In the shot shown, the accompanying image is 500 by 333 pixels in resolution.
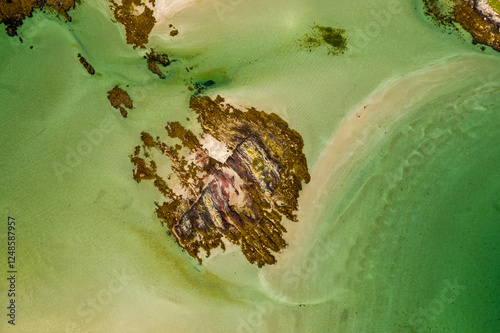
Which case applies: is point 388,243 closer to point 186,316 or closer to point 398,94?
point 398,94

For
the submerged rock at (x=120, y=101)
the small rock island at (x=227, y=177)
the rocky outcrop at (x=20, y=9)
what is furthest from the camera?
the rocky outcrop at (x=20, y=9)

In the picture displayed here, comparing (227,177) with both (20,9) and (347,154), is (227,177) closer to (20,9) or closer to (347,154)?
(347,154)

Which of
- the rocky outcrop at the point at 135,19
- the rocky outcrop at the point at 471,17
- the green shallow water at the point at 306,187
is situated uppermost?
the rocky outcrop at the point at 471,17

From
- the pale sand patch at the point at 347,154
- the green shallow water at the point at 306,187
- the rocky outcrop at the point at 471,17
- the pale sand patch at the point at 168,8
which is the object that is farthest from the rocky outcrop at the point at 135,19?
the rocky outcrop at the point at 471,17

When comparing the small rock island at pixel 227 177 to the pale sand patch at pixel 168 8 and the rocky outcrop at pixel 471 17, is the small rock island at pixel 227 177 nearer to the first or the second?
the pale sand patch at pixel 168 8

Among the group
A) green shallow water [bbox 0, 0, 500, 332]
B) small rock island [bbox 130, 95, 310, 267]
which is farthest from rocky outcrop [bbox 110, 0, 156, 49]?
small rock island [bbox 130, 95, 310, 267]

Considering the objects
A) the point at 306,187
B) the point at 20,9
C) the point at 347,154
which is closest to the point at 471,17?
the point at 347,154

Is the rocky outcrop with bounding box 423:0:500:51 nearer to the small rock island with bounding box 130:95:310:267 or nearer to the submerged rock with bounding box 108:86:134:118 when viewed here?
the small rock island with bounding box 130:95:310:267
